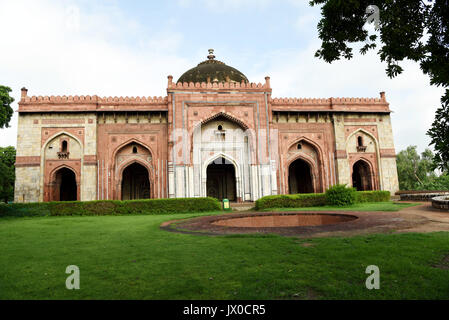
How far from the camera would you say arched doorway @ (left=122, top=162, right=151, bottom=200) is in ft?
66.5

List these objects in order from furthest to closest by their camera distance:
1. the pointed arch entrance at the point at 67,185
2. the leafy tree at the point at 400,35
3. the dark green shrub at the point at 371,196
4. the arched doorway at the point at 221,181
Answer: the arched doorway at the point at 221,181
the pointed arch entrance at the point at 67,185
the dark green shrub at the point at 371,196
the leafy tree at the point at 400,35

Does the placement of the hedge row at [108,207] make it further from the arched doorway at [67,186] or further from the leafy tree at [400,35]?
the leafy tree at [400,35]

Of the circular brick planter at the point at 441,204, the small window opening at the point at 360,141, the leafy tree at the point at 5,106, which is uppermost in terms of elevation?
the leafy tree at the point at 5,106

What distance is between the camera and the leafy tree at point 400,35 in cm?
231

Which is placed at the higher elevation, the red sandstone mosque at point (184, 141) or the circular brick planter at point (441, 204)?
the red sandstone mosque at point (184, 141)

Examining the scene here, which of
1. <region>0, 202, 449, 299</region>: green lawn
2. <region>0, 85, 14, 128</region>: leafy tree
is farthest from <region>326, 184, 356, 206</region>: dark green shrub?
<region>0, 85, 14, 128</region>: leafy tree

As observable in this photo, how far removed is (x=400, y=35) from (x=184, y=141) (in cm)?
1408

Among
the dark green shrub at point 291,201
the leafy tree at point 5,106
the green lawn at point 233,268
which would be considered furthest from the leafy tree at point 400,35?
the leafy tree at point 5,106

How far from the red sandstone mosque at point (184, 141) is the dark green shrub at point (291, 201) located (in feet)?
8.82

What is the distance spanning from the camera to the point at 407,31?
9.69 ft

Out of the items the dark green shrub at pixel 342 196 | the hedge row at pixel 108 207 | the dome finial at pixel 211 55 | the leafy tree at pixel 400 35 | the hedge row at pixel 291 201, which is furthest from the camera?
the dome finial at pixel 211 55

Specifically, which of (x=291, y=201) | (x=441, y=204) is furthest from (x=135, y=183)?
(x=441, y=204)

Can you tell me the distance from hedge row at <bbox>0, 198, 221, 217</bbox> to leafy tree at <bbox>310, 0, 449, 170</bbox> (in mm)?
10664
